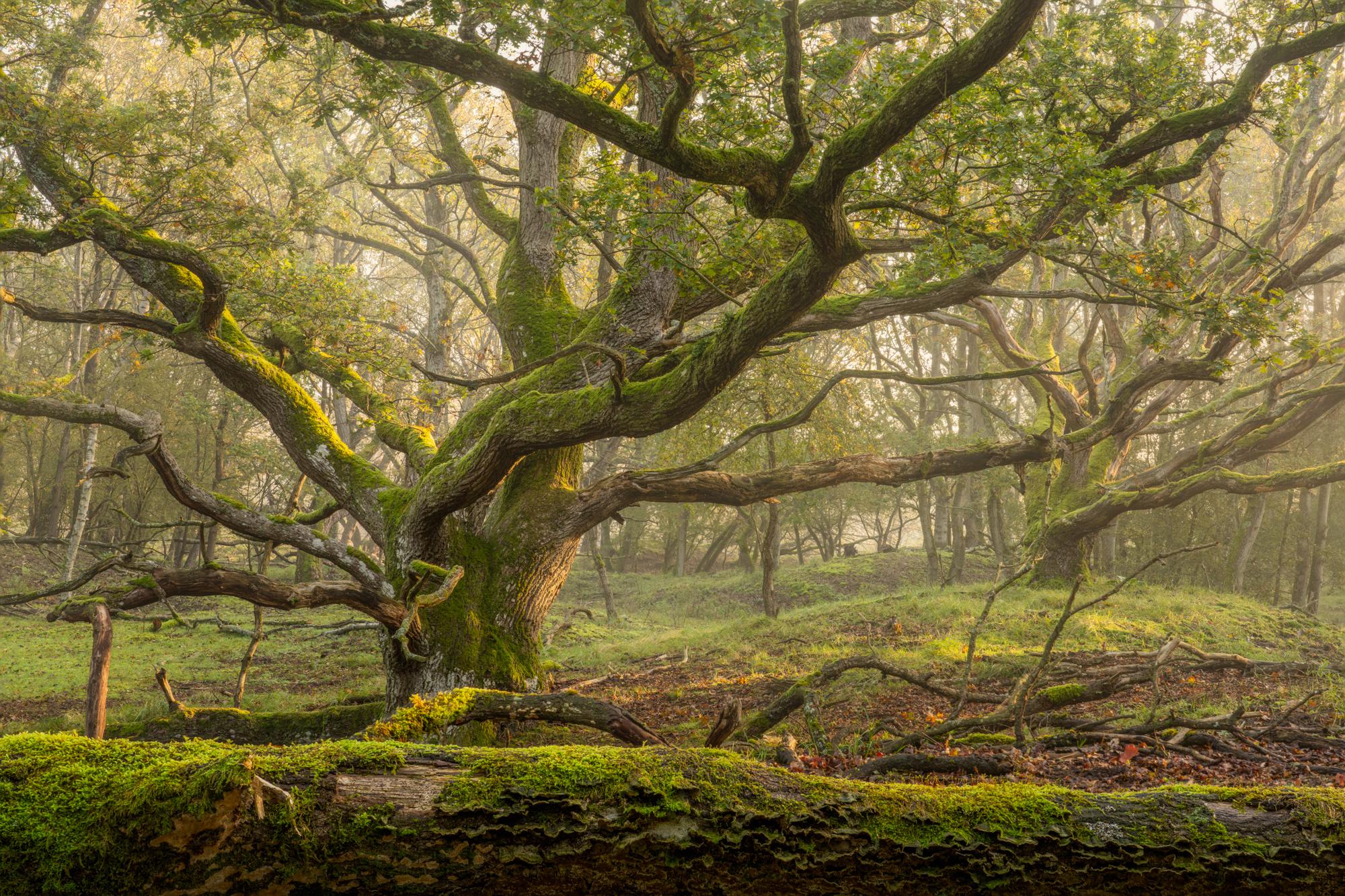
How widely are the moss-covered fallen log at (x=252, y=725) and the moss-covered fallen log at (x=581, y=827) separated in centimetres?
615

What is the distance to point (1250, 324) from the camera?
7.69 meters

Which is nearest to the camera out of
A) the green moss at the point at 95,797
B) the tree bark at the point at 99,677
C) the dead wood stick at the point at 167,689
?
the green moss at the point at 95,797

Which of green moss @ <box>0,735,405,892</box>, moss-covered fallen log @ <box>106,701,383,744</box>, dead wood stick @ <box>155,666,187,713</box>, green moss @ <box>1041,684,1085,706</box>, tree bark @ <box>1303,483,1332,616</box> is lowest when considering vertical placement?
moss-covered fallen log @ <box>106,701,383,744</box>

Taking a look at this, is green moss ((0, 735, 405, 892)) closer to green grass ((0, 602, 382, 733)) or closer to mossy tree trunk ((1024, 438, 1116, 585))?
green grass ((0, 602, 382, 733))

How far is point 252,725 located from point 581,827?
775 centimetres

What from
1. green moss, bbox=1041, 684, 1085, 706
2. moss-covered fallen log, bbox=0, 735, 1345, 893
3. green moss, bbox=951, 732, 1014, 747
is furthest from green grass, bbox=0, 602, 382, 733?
green moss, bbox=1041, 684, 1085, 706

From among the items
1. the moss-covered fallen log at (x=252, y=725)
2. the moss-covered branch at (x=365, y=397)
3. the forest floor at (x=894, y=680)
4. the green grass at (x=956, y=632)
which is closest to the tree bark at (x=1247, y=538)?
the green grass at (x=956, y=632)

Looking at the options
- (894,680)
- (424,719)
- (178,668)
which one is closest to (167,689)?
(424,719)

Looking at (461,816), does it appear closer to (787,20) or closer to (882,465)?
(787,20)

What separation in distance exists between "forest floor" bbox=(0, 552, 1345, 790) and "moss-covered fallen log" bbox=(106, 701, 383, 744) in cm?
105

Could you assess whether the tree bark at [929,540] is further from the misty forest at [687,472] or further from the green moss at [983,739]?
the green moss at [983,739]

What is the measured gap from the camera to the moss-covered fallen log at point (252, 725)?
27.3 feet

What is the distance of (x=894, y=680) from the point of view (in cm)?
1042

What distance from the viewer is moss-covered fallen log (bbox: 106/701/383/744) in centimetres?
834
